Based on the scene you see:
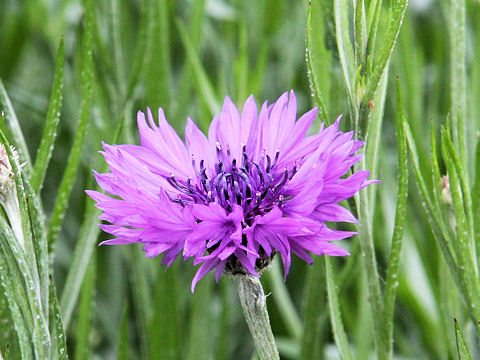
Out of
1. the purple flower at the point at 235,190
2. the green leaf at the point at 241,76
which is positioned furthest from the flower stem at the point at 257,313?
the green leaf at the point at 241,76

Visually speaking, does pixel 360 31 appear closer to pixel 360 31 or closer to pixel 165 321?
pixel 360 31

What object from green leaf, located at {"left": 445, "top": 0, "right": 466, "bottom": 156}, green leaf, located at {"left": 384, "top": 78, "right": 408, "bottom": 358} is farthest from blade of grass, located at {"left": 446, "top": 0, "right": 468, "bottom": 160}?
green leaf, located at {"left": 384, "top": 78, "right": 408, "bottom": 358}

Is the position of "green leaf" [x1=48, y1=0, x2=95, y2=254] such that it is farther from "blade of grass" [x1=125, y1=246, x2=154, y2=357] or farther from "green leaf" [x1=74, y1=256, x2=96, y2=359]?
"blade of grass" [x1=125, y1=246, x2=154, y2=357]

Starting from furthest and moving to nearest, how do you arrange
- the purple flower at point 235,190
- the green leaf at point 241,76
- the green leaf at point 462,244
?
1. the green leaf at point 241,76
2. the green leaf at point 462,244
3. the purple flower at point 235,190

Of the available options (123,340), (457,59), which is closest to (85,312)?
(123,340)

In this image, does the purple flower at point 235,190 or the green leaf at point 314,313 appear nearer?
the purple flower at point 235,190

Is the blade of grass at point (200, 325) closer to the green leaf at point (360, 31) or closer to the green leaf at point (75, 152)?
the green leaf at point (75, 152)
